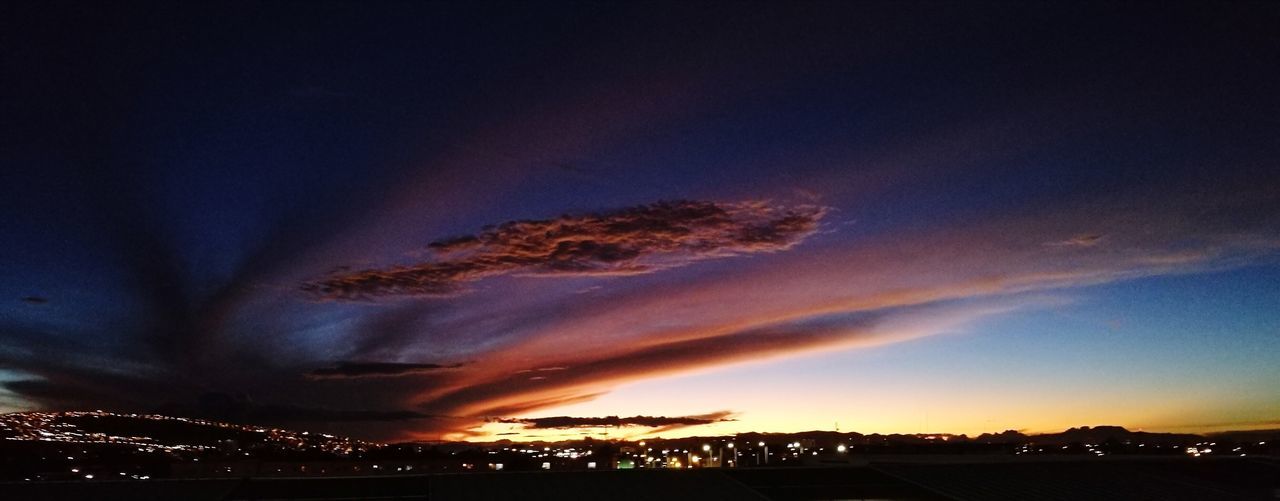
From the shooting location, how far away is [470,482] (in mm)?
35219

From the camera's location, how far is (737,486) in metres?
35.5

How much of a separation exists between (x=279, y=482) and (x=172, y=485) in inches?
150

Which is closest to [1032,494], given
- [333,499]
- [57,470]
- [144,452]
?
[333,499]

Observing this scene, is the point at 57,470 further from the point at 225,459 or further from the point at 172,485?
the point at 172,485

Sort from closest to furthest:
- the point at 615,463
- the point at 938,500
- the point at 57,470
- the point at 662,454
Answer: the point at 938,500 < the point at 57,470 < the point at 615,463 < the point at 662,454

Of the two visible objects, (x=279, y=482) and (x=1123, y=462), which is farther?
(x=1123, y=462)

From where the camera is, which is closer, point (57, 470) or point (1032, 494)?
point (1032, 494)

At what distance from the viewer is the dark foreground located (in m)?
32.7

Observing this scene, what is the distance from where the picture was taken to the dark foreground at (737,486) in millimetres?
32688

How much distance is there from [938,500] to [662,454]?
5072 cm

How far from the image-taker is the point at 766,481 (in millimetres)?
36875

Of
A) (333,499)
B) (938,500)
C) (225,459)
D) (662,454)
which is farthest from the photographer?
(662,454)

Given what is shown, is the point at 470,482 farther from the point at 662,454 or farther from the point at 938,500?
the point at 662,454

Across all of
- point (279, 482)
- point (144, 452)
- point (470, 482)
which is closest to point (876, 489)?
point (470, 482)
